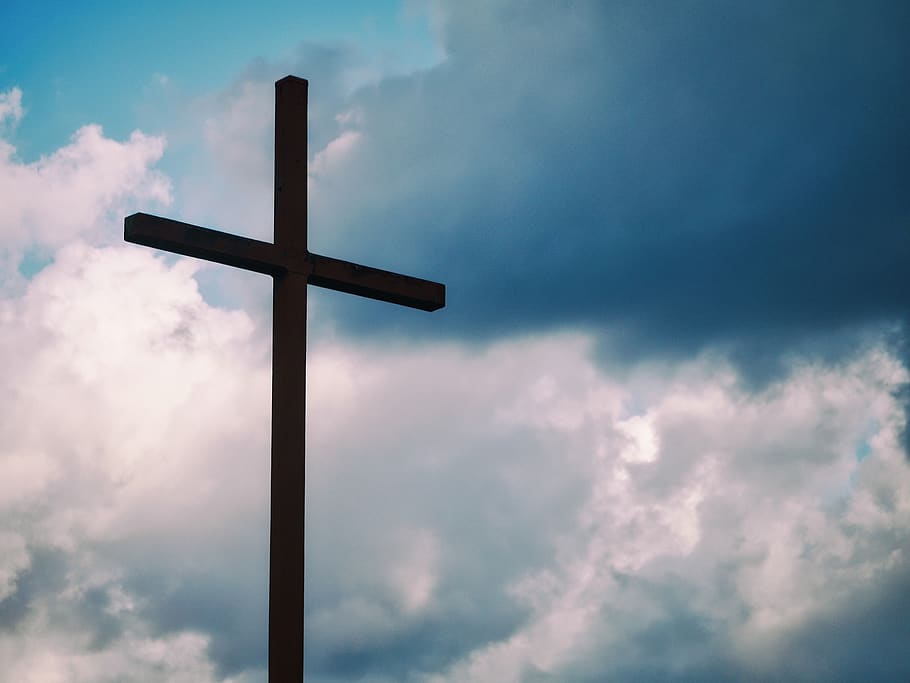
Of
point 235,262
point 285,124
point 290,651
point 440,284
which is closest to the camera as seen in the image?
point 290,651

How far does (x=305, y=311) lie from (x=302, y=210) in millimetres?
772

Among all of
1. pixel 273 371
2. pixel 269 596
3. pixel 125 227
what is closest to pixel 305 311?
pixel 273 371

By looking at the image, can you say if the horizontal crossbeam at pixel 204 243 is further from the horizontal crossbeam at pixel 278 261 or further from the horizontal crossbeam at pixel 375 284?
the horizontal crossbeam at pixel 375 284

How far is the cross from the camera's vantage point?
7.58m

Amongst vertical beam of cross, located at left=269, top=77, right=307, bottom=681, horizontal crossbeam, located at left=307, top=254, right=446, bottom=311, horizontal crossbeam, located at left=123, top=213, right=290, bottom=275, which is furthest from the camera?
horizontal crossbeam, located at left=307, top=254, right=446, bottom=311

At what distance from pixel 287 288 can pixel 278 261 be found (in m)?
0.19

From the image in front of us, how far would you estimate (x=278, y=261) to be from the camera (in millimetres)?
8219

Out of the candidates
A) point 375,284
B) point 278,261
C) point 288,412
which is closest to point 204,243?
point 278,261

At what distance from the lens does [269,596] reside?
24.9 ft

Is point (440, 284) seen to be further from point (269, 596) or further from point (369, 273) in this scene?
point (269, 596)

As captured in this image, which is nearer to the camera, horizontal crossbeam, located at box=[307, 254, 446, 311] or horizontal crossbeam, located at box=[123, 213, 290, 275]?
horizontal crossbeam, located at box=[123, 213, 290, 275]

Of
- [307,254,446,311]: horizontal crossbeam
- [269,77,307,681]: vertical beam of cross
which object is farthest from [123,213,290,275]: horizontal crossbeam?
[307,254,446,311]: horizontal crossbeam

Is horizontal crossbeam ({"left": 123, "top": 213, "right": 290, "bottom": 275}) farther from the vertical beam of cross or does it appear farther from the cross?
the vertical beam of cross

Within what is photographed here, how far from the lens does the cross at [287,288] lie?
7578mm
